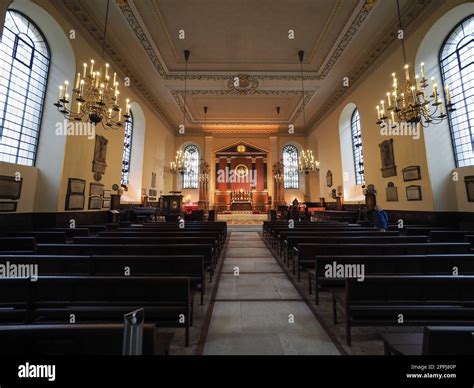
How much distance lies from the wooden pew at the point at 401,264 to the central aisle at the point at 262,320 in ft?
1.68

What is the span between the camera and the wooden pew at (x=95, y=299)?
65.6 inches

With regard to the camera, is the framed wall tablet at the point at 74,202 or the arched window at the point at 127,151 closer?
the framed wall tablet at the point at 74,202

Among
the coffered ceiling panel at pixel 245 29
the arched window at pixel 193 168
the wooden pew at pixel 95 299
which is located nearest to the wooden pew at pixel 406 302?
the wooden pew at pixel 95 299

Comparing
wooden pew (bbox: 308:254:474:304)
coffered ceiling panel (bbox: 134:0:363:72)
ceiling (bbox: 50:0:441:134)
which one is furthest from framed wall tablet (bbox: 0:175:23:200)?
wooden pew (bbox: 308:254:474:304)

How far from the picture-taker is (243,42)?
24.4ft

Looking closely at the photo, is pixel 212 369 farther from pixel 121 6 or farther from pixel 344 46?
pixel 344 46

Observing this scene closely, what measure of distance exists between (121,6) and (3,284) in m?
7.42

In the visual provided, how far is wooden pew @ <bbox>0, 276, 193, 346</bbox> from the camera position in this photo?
1.67 meters

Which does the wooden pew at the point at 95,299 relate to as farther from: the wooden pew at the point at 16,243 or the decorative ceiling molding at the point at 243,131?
the decorative ceiling molding at the point at 243,131

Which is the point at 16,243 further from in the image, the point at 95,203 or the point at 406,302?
the point at 406,302

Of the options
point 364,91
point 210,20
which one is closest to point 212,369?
point 210,20

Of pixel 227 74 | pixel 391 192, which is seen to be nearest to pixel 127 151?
pixel 227 74

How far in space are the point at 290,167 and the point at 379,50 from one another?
374 inches

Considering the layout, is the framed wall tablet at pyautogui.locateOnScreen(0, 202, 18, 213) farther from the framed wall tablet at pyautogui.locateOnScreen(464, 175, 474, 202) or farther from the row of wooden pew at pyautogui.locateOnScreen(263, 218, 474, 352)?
the framed wall tablet at pyautogui.locateOnScreen(464, 175, 474, 202)
